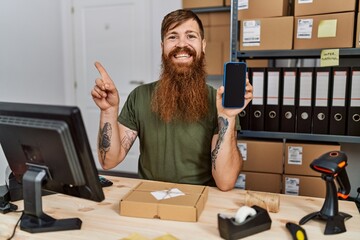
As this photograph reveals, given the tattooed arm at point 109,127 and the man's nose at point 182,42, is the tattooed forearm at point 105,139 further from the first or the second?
the man's nose at point 182,42

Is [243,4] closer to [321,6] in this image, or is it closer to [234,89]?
[321,6]

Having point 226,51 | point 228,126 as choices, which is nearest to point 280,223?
point 228,126

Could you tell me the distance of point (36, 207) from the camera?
896 mm

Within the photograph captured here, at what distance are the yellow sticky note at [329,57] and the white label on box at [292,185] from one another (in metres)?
0.67

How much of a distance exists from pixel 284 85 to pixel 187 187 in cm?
101

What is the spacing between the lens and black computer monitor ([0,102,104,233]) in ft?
2.59

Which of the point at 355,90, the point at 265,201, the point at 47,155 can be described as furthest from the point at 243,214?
the point at 355,90

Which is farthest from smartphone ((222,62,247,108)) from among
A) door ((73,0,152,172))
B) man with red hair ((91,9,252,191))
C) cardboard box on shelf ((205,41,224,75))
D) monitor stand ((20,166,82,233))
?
door ((73,0,152,172))

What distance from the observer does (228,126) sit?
4.08 ft

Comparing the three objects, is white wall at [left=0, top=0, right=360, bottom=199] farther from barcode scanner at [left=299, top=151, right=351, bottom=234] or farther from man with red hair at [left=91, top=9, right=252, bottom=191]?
barcode scanner at [left=299, top=151, right=351, bottom=234]

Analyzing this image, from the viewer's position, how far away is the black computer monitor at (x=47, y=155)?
0.79 m

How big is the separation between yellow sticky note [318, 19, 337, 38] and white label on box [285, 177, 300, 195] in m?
0.82

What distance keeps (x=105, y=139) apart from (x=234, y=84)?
624 millimetres

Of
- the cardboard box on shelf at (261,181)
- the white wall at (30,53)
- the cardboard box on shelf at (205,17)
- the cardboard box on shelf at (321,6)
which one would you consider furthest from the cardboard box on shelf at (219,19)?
the white wall at (30,53)
